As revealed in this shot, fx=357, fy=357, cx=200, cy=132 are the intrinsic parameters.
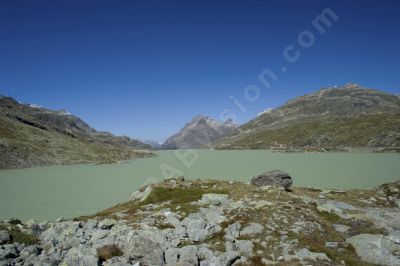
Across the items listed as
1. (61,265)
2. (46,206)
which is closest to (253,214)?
(61,265)

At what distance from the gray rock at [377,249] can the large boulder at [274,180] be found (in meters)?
24.5

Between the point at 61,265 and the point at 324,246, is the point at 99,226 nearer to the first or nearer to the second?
the point at 61,265

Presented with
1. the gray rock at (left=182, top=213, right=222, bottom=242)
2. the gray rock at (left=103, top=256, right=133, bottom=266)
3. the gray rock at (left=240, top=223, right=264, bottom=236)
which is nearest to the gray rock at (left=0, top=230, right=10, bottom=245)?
the gray rock at (left=103, top=256, right=133, bottom=266)

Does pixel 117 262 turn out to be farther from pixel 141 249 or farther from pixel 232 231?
pixel 232 231

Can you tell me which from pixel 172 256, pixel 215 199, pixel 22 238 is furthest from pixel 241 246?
pixel 22 238

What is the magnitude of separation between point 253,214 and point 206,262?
9.59 metres

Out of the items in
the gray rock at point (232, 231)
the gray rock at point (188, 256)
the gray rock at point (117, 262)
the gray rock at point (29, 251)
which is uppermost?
the gray rock at point (232, 231)

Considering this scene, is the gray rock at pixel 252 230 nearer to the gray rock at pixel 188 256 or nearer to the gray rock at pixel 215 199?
the gray rock at pixel 188 256

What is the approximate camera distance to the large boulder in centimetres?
4991

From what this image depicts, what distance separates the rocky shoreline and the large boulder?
42.7 feet

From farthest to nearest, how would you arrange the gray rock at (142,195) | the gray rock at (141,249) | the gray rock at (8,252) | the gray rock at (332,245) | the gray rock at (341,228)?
1. the gray rock at (142,195)
2. the gray rock at (341,228)
3. the gray rock at (332,245)
4. the gray rock at (141,249)
5. the gray rock at (8,252)

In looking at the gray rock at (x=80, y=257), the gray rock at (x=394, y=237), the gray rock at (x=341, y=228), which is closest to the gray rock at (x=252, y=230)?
the gray rock at (x=341, y=228)

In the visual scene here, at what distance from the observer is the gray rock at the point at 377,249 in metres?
22.2

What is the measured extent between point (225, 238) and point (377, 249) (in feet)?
33.3
